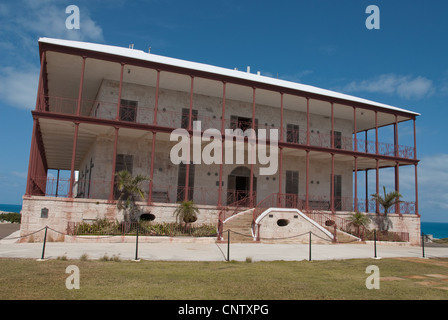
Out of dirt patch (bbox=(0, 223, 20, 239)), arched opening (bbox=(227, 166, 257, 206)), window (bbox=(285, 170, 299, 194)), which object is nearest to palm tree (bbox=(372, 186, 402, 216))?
window (bbox=(285, 170, 299, 194))

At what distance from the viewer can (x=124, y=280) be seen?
26.7ft

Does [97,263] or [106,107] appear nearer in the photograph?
[97,263]

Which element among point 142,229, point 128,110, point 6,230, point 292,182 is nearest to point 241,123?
point 292,182

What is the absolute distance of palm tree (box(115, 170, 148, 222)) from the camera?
17.7 metres

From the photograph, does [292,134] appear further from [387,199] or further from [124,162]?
[124,162]

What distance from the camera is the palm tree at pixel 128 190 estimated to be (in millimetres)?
17719

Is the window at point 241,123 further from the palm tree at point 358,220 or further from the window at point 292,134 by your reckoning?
the palm tree at point 358,220

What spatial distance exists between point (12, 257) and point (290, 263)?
27.0 ft

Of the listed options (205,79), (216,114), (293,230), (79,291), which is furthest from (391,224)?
(79,291)

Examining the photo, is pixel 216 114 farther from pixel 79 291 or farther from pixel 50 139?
pixel 79 291

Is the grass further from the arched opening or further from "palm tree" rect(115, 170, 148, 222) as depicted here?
the arched opening

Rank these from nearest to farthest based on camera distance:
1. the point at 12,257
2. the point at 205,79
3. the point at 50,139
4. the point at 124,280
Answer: the point at 124,280 < the point at 12,257 < the point at 205,79 < the point at 50,139

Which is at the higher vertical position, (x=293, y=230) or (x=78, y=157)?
(x=78, y=157)
